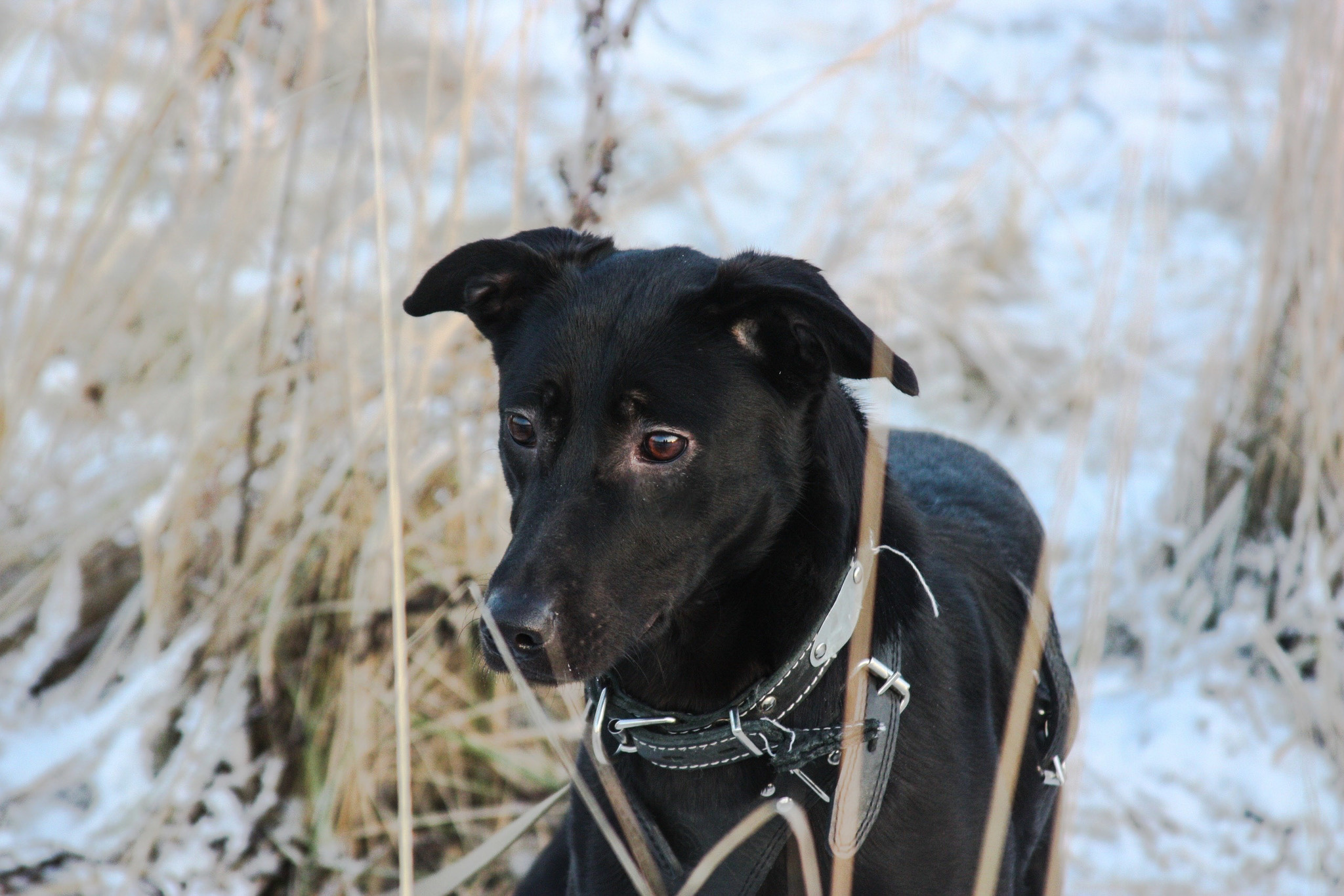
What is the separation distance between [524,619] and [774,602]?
41 cm

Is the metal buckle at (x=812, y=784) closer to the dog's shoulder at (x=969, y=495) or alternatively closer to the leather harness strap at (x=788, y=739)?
the leather harness strap at (x=788, y=739)

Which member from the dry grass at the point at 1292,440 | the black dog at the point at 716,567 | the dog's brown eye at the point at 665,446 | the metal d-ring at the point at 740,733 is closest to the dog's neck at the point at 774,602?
the black dog at the point at 716,567

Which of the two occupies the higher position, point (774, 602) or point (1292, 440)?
point (1292, 440)

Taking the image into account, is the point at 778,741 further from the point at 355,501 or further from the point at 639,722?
the point at 355,501

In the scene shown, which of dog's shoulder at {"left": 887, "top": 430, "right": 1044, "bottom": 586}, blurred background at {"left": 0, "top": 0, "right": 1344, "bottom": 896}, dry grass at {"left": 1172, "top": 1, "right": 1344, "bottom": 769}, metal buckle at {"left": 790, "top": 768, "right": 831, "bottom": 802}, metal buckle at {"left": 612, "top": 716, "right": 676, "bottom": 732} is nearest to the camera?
metal buckle at {"left": 790, "top": 768, "right": 831, "bottom": 802}

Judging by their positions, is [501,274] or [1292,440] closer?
[501,274]

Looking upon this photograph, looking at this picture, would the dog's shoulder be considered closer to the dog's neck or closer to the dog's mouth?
the dog's neck

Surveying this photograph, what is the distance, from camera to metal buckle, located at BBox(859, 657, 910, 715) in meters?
1.64

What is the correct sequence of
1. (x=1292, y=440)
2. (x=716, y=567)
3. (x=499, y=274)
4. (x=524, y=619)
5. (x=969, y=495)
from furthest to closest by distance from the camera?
1. (x=1292, y=440)
2. (x=969, y=495)
3. (x=499, y=274)
4. (x=716, y=567)
5. (x=524, y=619)

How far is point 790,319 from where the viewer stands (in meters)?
1.71

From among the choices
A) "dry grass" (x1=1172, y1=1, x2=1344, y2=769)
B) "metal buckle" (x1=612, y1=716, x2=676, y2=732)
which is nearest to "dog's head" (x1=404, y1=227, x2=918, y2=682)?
"metal buckle" (x1=612, y1=716, x2=676, y2=732)

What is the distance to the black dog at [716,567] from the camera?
1654mm

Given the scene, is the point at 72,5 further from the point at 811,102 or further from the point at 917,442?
the point at 811,102

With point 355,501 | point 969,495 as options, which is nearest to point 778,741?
point 969,495
